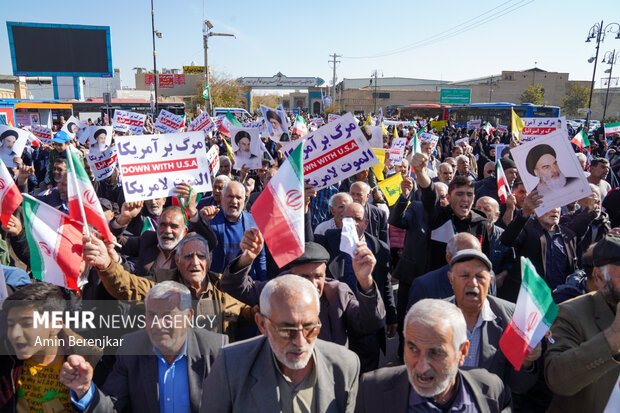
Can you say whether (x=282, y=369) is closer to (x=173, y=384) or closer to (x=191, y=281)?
(x=173, y=384)

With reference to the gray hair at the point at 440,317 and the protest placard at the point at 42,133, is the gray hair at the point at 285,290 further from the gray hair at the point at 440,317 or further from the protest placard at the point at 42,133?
the protest placard at the point at 42,133

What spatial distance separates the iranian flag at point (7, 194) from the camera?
12.0ft

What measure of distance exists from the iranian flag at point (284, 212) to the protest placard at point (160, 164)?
154 centimetres

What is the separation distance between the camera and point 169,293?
8.17 feet

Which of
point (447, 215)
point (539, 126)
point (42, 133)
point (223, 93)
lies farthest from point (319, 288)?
point (223, 93)

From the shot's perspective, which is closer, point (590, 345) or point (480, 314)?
point (590, 345)

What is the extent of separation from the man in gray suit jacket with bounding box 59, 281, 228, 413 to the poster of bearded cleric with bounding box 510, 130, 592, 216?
2.97 metres

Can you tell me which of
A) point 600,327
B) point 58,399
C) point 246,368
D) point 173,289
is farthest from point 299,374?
point 600,327

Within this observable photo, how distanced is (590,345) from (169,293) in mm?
2173

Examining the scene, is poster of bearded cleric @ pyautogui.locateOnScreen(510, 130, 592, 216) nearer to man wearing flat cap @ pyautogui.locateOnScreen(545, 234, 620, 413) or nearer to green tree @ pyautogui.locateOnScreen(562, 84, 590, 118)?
man wearing flat cap @ pyautogui.locateOnScreen(545, 234, 620, 413)

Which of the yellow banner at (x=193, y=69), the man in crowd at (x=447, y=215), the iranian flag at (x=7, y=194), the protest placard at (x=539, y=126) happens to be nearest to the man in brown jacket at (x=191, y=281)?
the iranian flag at (x=7, y=194)

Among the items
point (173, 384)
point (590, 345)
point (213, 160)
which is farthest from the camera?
point (213, 160)

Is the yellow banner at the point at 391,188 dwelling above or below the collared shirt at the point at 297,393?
above

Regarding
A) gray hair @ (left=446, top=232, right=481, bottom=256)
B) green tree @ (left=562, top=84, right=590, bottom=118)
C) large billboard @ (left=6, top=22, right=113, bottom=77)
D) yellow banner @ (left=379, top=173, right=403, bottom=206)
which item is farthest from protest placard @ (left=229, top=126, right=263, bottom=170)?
green tree @ (left=562, top=84, right=590, bottom=118)
